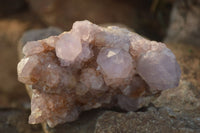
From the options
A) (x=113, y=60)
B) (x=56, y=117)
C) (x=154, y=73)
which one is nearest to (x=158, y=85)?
(x=154, y=73)

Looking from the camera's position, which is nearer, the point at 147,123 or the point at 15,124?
the point at 147,123

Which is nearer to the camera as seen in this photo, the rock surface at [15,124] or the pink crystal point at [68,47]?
the pink crystal point at [68,47]

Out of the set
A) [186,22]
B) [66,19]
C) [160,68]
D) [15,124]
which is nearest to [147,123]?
[160,68]

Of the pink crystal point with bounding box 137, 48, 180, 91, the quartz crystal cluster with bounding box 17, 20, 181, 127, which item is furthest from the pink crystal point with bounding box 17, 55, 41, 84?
the pink crystal point with bounding box 137, 48, 180, 91

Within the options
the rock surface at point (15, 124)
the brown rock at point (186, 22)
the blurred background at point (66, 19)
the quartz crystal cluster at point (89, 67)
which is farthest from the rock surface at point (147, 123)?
the blurred background at point (66, 19)

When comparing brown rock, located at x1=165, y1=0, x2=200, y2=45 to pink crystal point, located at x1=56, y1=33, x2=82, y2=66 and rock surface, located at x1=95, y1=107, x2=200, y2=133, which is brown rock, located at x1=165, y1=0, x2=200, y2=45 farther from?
pink crystal point, located at x1=56, y1=33, x2=82, y2=66

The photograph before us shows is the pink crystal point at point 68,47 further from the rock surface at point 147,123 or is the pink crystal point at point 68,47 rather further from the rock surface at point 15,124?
the rock surface at point 15,124

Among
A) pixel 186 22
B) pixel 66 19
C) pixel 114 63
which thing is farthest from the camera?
pixel 66 19

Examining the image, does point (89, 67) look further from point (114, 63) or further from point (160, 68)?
point (160, 68)

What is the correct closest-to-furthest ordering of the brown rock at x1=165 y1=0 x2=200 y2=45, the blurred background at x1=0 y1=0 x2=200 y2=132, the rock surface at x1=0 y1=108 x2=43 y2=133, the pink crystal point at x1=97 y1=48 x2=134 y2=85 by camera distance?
the pink crystal point at x1=97 y1=48 x2=134 y2=85 → the rock surface at x1=0 y1=108 x2=43 y2=133 → the brown rock at x1=165 y1=0 x2=200 y2=45 → the blurred background at x1=0 y1=0 x2=200 y2=132
